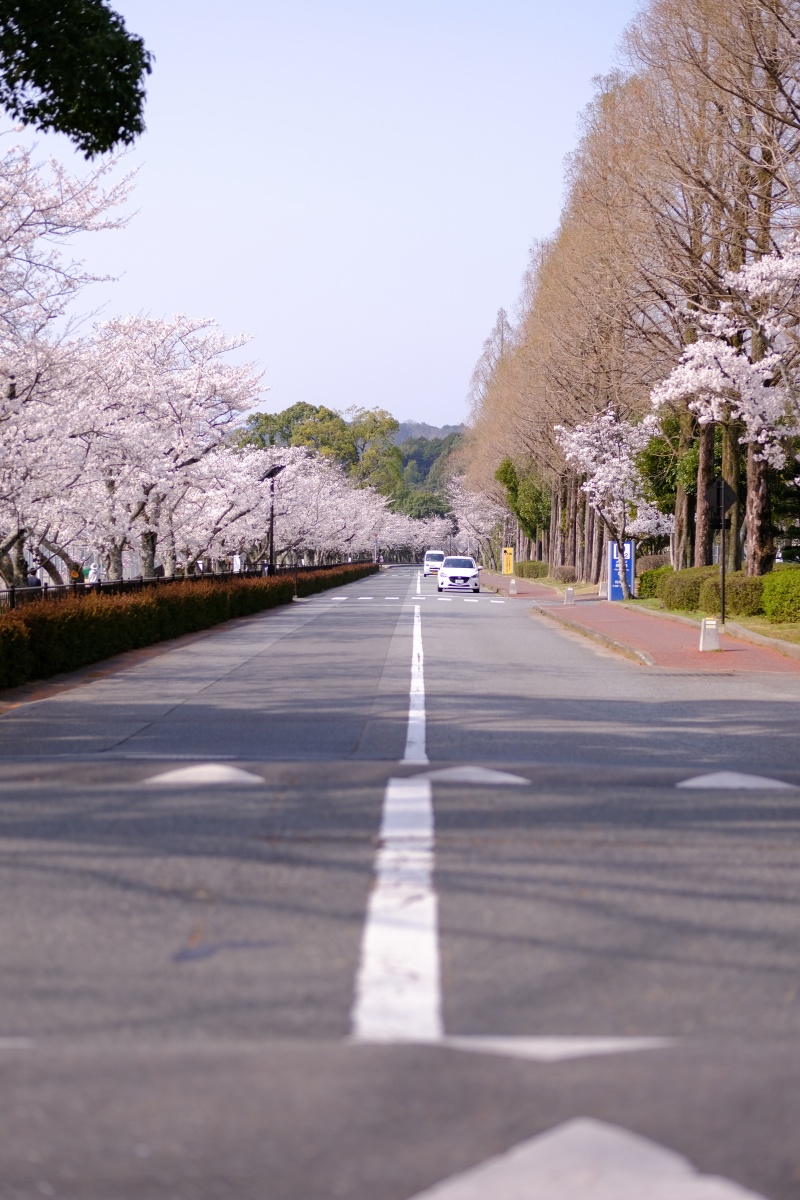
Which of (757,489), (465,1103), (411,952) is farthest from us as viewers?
(757,489)

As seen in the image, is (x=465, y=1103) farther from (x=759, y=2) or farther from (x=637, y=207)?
(x=637, y=207)

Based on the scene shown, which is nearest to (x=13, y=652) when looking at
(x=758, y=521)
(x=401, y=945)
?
(x=401, y=945)

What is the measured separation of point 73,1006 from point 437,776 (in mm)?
5249

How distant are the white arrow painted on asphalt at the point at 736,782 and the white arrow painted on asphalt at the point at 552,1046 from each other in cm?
531

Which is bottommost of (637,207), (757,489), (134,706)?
(134,706)

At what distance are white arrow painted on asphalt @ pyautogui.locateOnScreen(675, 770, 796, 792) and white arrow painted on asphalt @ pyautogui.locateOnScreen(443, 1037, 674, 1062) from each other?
531 cm

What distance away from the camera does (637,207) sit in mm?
34031

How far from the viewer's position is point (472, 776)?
9.71 m

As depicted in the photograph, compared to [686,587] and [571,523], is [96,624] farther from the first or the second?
[571,523]

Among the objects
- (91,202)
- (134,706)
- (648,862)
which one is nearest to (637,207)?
(91,202)

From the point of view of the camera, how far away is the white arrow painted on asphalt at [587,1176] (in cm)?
323

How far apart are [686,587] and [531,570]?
183 ft

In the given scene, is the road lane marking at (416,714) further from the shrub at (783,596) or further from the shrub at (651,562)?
the shrub at (651,562)

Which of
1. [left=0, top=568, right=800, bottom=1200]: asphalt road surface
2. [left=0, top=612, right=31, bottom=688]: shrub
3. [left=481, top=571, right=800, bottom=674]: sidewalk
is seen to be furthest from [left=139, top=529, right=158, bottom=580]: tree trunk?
[left=0, top=568, right=800, bottom=1200]: asphalt road surface
